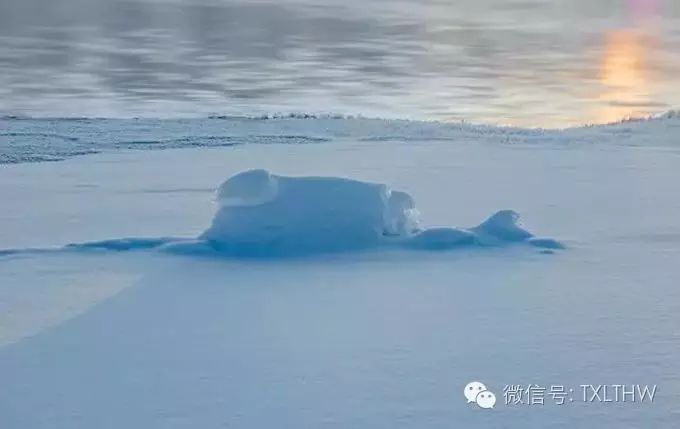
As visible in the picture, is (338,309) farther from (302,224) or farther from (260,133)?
(260,133)

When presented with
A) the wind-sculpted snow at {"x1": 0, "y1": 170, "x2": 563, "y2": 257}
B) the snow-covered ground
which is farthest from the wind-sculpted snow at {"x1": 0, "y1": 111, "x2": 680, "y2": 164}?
the wind-sculpted snow at {"x1": 0, "y1": 170, "x2": 563, "y2": 257}

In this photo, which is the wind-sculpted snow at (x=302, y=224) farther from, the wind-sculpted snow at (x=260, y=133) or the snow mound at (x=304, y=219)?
the wind-sculpted snow at (x=260, y=133)

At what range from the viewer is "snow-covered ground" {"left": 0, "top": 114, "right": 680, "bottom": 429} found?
3.28 metres

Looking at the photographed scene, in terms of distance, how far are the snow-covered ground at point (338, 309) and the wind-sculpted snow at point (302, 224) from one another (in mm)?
67

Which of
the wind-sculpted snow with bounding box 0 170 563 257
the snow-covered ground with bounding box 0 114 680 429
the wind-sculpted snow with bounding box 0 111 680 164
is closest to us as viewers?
the snow-covered ground with bounding box 0 114 680 429

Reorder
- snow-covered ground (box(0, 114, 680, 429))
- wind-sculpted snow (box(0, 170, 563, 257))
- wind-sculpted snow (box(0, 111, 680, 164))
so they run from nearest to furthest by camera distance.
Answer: snow-covered ground (box(0, 114, 680, 429)), wind-sculpted snow (box(0, 170, 563, 257)), wind-sculpted snow (box(0, 111, 680, 164))

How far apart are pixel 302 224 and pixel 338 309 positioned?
2.92ft

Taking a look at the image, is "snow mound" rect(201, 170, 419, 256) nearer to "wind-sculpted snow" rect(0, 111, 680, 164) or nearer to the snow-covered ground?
the snow-covered ground

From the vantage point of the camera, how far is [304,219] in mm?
5062

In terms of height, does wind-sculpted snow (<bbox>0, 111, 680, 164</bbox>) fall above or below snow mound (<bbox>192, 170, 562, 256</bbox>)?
above

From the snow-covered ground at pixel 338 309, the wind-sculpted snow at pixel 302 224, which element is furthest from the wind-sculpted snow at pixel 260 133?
the wind-sculpted snow at pixel 302 224

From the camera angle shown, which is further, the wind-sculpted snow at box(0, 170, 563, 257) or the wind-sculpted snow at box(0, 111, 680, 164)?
the wind-sculpted snow at box(0, 111, 680, 164)

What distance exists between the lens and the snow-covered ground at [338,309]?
10.8ft

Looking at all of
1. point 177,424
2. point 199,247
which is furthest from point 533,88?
point 177,424
